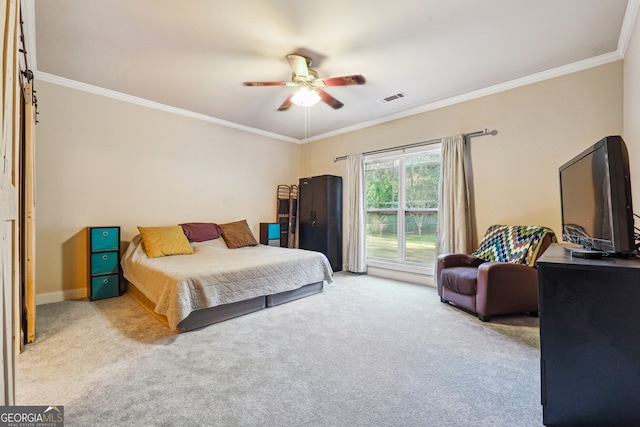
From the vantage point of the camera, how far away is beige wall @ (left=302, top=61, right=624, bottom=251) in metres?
2.93

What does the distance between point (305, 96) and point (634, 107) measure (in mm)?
2870

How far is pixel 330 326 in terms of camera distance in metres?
2.73

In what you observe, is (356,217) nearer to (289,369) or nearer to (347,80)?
(347,80)

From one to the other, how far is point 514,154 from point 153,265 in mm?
4277

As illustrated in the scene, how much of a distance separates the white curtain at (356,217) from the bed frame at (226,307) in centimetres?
123

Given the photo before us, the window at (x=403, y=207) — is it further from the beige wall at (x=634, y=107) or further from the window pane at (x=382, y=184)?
the beige wall at (x=634, y=107)

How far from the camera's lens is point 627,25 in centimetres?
237

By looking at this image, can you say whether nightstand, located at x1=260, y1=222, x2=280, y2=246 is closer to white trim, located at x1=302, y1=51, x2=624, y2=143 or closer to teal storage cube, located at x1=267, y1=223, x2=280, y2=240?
teal storage cube, located at x1=267, y1=223, x2=280, y2=240

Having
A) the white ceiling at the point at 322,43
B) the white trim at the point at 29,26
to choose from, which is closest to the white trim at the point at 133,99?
the white ceiling at the point at 322,43

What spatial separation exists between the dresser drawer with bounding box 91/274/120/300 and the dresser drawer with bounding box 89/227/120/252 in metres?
0.35

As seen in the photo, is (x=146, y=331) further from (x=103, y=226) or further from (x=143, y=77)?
(x=143, y=77)

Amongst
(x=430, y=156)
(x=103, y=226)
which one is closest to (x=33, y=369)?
(x=103, y=226)

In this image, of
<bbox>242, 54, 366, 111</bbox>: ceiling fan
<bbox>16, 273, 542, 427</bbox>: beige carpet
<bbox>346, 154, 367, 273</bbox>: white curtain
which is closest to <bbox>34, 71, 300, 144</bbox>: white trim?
<bbox>346, 154, 367, 273</bbox>: white curtain

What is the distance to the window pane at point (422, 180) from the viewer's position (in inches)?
168
